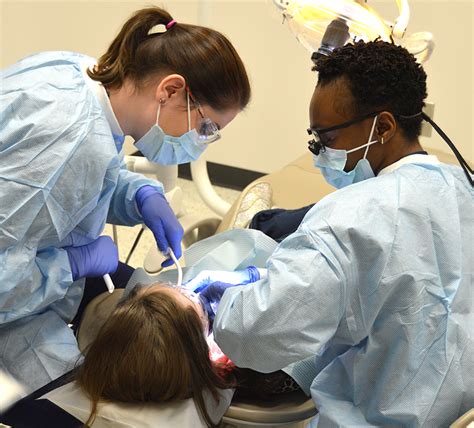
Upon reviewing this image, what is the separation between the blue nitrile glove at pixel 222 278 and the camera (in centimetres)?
165

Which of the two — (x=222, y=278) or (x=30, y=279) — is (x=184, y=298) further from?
(x=30, y=279)

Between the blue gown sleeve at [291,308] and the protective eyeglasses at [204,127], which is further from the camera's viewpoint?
the protective eyeglasses at [204,127]

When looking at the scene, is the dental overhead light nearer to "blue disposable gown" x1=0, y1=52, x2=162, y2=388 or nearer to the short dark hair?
the short dark hair

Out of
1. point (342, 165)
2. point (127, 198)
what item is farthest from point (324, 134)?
point (127, 198)

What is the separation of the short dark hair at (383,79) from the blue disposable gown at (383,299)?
14cm

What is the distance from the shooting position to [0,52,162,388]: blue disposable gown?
145cm

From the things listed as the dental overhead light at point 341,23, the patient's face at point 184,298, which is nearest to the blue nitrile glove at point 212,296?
the patient's face at point 184,298

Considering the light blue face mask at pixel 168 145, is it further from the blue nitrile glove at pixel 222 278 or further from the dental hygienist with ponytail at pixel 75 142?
the blue nitrile glove at pixel 222 278

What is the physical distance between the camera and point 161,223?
1935mm

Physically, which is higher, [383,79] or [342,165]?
[383,79]

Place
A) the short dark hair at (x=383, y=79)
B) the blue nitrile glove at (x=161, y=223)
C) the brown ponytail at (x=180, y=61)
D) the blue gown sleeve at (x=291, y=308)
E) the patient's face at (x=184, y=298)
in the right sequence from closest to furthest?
1. the blue gown sleeve at (x=291, y=308)
2. the short dark hair at (x=383, y=79)
3. the patient's face at (x=184, y=298)
4. the brown ponytail at (x=180, y=61)
5. the blue nitrile glove at (x=161, y=223)

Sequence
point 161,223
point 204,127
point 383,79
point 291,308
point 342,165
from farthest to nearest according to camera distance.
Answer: point 161,223 → point 204,127 → point 342,165 → point 383,79 → point 291,308

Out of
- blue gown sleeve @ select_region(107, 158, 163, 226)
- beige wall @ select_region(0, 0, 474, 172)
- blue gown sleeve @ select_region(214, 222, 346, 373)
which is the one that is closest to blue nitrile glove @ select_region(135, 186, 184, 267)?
blue gown sleeve @ select_region(107, 158, 163, 226)

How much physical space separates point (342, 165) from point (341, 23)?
48 cm
